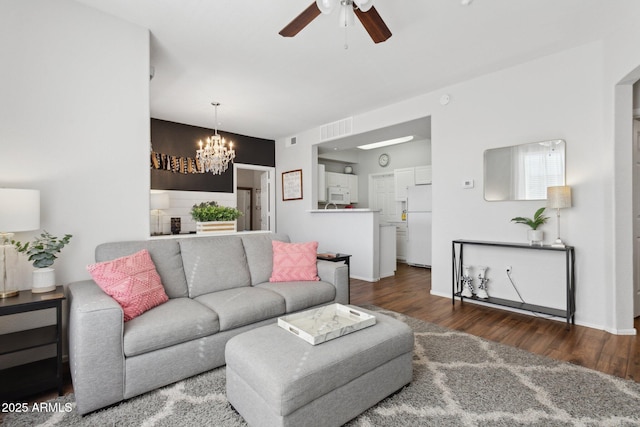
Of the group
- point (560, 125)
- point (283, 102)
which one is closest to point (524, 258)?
point (560, 125)

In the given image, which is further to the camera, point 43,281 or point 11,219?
point 43,281

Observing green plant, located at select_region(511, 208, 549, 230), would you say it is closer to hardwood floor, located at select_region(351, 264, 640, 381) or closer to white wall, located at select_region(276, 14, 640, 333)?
white wall, located at select_region(276, 14, 640, 333)

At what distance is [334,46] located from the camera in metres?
3.14

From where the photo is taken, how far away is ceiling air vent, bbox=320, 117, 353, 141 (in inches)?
213

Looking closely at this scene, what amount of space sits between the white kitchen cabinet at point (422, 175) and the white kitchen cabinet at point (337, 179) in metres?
1.82

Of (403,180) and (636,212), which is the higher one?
(403,180)

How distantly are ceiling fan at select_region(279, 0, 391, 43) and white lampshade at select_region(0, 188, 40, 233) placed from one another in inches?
79.7

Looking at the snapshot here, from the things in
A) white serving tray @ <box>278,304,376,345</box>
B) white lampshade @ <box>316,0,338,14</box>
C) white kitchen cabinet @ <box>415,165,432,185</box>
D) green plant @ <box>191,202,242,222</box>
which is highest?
white lampshade @ <box>316,0,338,14</box>

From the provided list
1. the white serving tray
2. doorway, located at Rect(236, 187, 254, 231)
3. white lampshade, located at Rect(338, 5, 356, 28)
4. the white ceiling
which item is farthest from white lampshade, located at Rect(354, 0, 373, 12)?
doorway, located at Rect(236, 187, 254, 231)

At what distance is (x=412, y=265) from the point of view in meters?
6.71

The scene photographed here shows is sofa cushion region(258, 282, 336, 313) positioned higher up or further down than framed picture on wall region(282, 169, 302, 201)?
further down

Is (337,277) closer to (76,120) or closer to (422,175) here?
(76,120)

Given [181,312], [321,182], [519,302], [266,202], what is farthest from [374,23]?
[266,202]

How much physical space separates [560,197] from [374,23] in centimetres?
239
